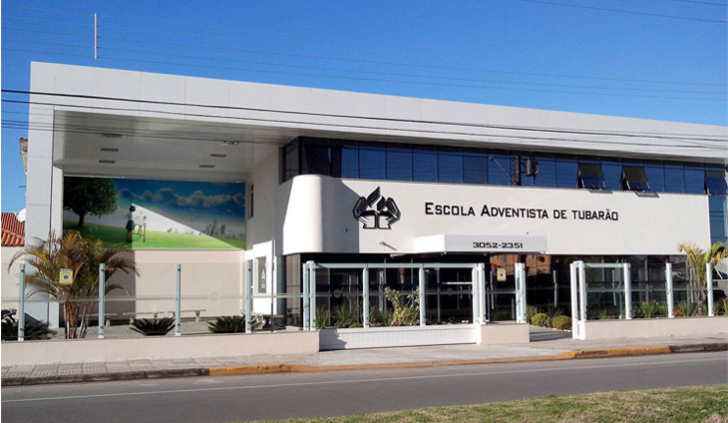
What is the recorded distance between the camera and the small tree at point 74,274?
64.1ft

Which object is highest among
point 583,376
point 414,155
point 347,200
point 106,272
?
point 414,155

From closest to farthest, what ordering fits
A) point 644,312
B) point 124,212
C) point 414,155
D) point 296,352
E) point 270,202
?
point 296,352, point 644,312, point 414,155, point 270,202, point 124,212

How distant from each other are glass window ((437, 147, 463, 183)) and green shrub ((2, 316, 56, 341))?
602 inches

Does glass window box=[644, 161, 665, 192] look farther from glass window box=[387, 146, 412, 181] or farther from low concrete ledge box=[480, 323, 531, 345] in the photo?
low concrete ledge box=[480, 323, 531, 345]

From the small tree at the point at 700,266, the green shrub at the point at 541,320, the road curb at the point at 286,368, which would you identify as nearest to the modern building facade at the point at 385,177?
the green shrub at the point at 541,320

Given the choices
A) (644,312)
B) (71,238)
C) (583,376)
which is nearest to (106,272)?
(71,238)

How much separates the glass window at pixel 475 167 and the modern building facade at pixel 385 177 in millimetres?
60

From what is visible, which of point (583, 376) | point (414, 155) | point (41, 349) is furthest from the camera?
point (414, 155)

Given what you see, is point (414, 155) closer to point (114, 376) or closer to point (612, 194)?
point (612, 194)

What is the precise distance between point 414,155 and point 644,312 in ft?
32.4

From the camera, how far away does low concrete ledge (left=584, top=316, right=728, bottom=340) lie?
24375mm

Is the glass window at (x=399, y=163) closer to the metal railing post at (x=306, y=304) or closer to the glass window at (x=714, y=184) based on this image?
the metal railing post at (x=306, y=304)

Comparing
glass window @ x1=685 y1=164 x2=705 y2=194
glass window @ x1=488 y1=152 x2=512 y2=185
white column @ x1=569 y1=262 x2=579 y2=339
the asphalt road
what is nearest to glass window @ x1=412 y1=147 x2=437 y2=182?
glass window @ x1=488 y1=152 x2=512 y2=185

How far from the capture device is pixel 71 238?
67.3 feet
